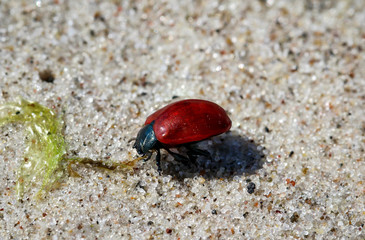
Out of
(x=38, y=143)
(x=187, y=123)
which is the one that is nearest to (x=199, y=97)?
(x=187, y=123)

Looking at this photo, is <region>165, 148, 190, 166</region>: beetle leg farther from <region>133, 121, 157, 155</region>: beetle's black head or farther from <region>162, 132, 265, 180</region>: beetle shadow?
<region>133, 121, 157, 155</region>: beetle's black head

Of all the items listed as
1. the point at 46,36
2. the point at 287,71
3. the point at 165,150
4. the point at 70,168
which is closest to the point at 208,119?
the point at 165,150

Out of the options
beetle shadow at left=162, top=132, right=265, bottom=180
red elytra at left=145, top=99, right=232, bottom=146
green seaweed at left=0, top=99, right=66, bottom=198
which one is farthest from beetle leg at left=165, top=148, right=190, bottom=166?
green seaweed at left=0, top=99, right=66, bottom=198

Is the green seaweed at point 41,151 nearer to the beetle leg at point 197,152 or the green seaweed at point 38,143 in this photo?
the green seaweed at point 38,143

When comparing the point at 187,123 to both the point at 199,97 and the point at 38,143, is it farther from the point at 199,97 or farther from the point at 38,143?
the point at 38,143

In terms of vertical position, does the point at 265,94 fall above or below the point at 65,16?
below

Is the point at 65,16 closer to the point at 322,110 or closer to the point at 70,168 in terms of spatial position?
the point at 70,168
